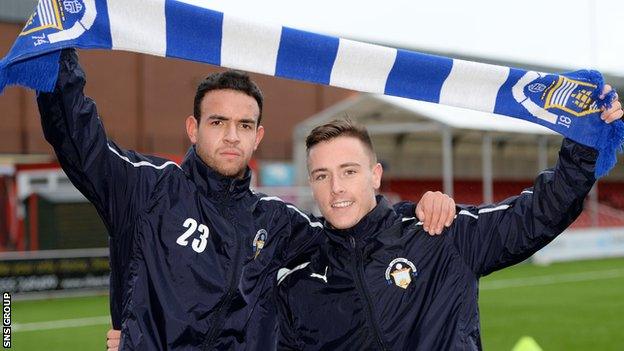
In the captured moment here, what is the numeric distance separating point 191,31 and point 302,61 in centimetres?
40

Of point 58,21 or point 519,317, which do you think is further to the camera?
point 519,317

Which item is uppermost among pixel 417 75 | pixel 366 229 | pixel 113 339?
pixel 417 75

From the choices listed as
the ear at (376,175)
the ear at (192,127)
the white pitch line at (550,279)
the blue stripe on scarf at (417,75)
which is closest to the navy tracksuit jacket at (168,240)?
the ear at (192,127)

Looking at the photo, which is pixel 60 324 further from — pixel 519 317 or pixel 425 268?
pixel 425 268

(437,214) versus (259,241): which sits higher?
(437,214)

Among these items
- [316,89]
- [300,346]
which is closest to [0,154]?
[316,89]

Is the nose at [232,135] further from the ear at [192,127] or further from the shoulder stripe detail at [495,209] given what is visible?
the shoulder stripe detail at [495,209]

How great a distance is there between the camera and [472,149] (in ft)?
101

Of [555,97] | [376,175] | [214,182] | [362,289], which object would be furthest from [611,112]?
[214,182]

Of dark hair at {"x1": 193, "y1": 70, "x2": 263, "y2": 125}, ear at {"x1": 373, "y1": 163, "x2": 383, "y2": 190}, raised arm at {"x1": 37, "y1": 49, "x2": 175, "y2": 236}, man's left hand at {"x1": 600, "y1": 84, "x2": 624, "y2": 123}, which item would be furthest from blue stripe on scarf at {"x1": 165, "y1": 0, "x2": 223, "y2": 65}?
man's left hand at {"x1": 600, "y1": 84, "x2": 624, "y2": 123}

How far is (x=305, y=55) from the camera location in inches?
114

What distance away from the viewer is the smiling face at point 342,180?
2922 mm

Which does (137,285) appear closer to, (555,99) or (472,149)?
(555,99)

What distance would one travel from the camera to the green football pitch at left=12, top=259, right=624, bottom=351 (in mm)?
8656
